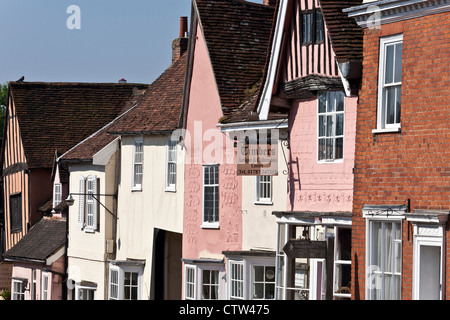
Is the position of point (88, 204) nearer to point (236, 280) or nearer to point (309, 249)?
point (236, 280)

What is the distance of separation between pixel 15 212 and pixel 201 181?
789 inches

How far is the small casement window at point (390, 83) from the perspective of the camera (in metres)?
22.3

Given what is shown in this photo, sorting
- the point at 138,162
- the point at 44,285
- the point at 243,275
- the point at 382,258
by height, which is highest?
the point at 138,162

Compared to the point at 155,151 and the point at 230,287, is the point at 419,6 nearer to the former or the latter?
the point at 230,287

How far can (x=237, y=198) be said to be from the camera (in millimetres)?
31562

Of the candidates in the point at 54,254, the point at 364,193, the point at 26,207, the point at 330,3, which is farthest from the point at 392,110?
the point at 26,207

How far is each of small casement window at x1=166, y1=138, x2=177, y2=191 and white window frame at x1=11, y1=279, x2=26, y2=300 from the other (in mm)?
13913

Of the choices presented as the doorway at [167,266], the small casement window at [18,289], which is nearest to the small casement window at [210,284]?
the doorway at [167,266]

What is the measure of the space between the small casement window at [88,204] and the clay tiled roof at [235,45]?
376 inches

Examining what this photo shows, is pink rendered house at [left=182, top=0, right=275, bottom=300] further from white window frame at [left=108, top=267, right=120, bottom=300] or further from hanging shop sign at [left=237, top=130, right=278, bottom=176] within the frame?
white window frame at [left=108, top=267, right=120, bottom=300]

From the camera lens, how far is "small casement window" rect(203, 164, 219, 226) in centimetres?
3291

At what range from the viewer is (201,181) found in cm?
3362

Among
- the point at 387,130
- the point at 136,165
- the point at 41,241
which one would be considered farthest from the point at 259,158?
the point at 41,241

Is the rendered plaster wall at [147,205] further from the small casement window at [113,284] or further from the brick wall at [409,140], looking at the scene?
the brick wall at [409,140]
